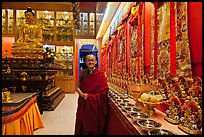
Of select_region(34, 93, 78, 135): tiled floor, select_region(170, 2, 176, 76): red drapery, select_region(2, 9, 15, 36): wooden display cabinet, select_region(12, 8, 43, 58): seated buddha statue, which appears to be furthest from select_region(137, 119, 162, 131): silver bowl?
select_region(2, 9, 15, 36): wooden display cabinet

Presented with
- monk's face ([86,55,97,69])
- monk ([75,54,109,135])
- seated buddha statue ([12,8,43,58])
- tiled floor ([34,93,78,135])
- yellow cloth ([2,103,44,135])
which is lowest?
tiled floor ([34,93,78,135])

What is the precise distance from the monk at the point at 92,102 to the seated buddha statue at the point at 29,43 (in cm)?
346

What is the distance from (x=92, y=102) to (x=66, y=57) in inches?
318

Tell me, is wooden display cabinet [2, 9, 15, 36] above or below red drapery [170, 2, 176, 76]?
above

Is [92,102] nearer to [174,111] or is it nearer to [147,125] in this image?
[174,111]

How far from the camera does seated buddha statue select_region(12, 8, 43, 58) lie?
6.09m

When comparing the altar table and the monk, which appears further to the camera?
the monk

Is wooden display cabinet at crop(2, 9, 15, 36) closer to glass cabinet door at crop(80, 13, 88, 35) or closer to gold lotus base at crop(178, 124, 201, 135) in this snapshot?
glass cabinet door at crop(80, 13, 88, 35)

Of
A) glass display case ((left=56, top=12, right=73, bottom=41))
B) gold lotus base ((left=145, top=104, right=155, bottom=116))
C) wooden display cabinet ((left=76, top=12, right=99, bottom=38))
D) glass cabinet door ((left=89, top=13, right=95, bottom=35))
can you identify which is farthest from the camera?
glass cabinet door ((left=89, top=13, right=95, bottom=35))

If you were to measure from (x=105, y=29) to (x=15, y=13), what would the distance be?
4377 millimetres

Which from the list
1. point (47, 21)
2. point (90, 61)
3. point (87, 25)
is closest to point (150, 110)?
point (90, 61)

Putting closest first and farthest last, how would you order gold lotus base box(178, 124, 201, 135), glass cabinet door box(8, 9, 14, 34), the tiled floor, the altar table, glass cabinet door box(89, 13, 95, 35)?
gold lotus base box(178, 124, 201, 135)
the altar table
the tiled floor
glass cabinet door box(8, 9, 14, 34)
glass cabinet door box(89, 13, 95, 35)

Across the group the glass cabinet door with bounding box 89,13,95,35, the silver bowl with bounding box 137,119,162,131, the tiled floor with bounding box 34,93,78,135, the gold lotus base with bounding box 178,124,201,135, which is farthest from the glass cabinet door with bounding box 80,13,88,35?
the gold lotus base with bounding box 178,124,201,135

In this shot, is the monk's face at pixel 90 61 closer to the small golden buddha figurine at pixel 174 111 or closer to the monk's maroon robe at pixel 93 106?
the monk's maroon robe at pixel 93 106
